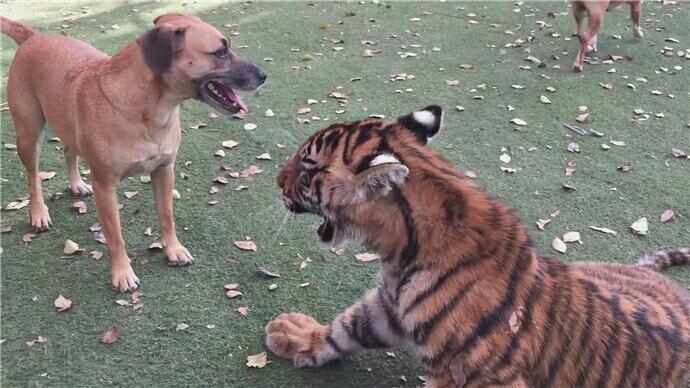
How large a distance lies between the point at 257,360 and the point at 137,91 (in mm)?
Answer: 1651

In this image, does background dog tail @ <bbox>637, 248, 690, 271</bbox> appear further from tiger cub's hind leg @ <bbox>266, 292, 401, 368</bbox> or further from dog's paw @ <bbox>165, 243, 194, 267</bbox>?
dog's paw @ <bbox>165, 243, 194, 267</bbox>

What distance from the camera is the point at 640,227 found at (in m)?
4.65

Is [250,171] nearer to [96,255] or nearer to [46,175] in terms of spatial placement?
[96,255]

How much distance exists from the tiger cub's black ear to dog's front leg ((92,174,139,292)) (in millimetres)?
1840

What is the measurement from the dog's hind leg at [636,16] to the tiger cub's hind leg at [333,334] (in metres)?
7.35

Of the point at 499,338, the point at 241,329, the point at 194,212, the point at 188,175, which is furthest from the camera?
Result: the point at 188,175

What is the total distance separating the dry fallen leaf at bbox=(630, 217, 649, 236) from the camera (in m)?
4.60


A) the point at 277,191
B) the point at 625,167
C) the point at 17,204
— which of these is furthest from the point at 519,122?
the point at 17,204

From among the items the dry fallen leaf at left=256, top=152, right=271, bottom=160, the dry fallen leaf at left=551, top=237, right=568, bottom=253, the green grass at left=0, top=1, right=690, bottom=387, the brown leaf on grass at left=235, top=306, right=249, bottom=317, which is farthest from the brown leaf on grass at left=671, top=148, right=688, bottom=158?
the brown leaf on grass at left=235, top=306, right=249, bottom=317

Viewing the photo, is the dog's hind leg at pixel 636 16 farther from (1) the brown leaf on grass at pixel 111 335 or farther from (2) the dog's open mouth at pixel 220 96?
Answer: (1) the brown leaf on grass at pixel 111 335

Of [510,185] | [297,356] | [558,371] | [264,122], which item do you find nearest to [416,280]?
[558,371]

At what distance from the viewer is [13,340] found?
3.38 m

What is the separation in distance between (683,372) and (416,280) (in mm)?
1276

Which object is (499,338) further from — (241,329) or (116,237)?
(116,237)
